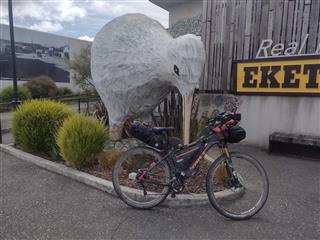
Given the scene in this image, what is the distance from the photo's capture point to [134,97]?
4.54 m

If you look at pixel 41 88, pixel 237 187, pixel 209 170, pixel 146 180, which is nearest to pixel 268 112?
pixel 237 187

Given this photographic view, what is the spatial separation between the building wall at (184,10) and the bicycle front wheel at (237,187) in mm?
8717

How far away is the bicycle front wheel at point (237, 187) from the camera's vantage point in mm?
3070

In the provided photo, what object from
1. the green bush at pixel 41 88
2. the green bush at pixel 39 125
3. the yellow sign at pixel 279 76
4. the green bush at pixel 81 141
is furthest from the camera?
the green bush at pixel 41 88

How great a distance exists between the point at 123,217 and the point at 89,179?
105cm

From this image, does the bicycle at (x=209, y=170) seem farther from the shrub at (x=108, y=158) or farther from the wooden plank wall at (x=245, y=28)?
the wooden plank wall at (x=245, y=28)

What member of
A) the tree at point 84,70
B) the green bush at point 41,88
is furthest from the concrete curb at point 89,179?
the tree at point 84,70

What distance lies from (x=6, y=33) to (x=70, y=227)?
782 inches

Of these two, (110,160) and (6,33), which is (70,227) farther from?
(6,33)

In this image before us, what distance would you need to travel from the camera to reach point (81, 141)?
4.23 metres

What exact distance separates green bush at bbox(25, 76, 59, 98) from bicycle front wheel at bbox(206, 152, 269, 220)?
15850mm

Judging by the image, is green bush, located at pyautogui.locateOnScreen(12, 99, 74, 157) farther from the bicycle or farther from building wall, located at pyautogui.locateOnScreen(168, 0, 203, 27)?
building wall, located at pyautogui.locateOnScreen(168, 0, 203, 27)

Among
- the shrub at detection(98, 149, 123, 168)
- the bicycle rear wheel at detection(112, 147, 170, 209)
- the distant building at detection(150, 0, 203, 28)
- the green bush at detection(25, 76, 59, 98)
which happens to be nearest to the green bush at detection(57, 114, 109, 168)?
the shrub at detection(98, 149, 123, 168)

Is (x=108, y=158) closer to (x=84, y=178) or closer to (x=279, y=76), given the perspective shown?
(x=84, y=178)
